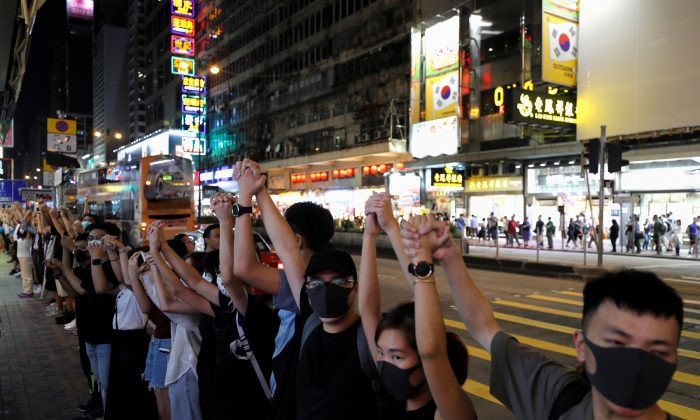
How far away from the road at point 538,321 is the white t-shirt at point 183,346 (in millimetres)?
2945

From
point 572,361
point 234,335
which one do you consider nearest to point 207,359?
point 234,335

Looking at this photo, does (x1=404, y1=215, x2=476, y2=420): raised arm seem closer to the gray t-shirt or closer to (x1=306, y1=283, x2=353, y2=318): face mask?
the gray t-shirt

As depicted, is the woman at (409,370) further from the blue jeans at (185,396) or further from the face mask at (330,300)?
the blue jeans at (185,396)

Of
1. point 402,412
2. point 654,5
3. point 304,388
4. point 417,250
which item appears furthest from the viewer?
point 654,5

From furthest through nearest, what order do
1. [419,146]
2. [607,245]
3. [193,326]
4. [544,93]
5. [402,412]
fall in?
[419,146], [607,245], [544,93], [193,326], [402,412]

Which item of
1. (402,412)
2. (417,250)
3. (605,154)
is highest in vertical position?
(605,154)

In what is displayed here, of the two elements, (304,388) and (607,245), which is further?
(607,245)

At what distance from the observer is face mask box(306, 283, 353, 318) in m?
2.54

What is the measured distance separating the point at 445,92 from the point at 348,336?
93.9 ft

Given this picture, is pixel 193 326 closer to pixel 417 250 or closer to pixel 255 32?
pixel 417 250

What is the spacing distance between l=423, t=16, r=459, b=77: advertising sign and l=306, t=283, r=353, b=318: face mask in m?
28.4

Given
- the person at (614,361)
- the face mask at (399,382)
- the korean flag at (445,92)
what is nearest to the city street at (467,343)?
the face mask at (399,382)

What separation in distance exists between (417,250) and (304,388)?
95cm

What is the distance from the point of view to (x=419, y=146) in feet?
105
